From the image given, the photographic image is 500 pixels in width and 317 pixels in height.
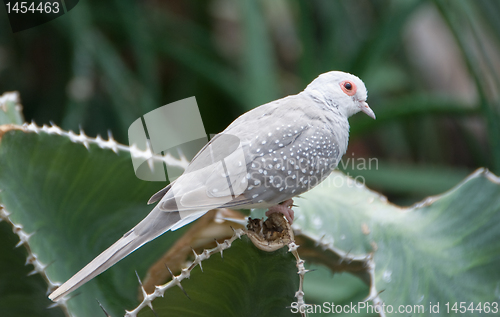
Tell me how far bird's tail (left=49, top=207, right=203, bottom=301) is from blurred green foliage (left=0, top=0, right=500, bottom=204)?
1.21 metres

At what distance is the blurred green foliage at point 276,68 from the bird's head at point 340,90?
2.17ft

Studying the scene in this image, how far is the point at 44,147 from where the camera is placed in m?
0.92

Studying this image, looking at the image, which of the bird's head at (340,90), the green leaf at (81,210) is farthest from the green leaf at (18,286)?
the bird's head at (340,90)

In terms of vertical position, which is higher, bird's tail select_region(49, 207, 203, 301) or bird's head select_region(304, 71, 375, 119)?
bird's head select_region(304, 71, 375, 119)

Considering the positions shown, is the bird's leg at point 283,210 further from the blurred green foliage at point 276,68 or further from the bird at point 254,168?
the blurred green foliage at point 276,68

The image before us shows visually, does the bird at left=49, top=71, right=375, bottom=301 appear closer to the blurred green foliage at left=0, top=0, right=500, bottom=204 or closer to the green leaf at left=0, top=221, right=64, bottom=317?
the green leaf at left=0, top=221, right=64, bottom=317

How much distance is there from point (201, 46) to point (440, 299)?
2.03m

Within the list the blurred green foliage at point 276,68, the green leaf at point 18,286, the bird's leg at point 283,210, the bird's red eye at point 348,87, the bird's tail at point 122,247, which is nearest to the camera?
the bird's tail at point 122,247

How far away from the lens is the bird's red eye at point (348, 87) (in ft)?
3.95

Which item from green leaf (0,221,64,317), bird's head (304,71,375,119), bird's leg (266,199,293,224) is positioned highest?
bird's head (304,71,375,119)

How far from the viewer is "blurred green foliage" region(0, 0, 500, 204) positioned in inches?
77.9

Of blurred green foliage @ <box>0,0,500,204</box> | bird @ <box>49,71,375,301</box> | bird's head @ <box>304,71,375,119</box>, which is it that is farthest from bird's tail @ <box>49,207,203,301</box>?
blurred green foliage @ <box>0,0,500,204</box>

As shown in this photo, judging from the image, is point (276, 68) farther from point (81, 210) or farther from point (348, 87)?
point (81, 210)

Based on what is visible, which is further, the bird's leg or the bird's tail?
the bird's leg
